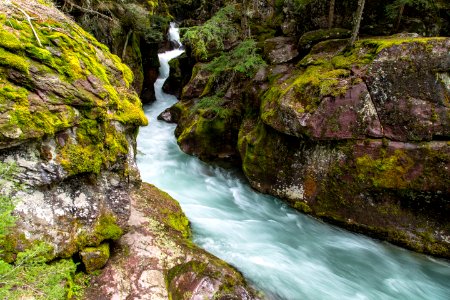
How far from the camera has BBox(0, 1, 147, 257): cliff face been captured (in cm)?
386

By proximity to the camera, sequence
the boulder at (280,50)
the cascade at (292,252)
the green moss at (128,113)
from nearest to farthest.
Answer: the green moss at (128,113), the cascade at (292,252), the boulder at (280,50)

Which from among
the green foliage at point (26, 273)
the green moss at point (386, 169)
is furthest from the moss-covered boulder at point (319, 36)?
the green foliage at point (26, 273)

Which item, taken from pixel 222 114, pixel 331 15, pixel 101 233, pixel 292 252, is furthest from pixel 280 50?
pixel 101 233

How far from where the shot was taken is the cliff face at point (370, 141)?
23.3 feet

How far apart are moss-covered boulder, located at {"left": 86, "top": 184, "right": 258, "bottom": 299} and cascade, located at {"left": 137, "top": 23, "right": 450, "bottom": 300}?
73 centimetres

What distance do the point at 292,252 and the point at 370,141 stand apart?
3.40m

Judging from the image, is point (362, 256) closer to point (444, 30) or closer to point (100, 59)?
point (100, 59)

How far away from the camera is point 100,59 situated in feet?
18.9

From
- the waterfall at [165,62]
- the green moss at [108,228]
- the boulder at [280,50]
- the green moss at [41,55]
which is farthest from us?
the waterfall at [165,62]

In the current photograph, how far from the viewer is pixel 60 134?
4.25 metres

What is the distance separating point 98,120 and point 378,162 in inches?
254

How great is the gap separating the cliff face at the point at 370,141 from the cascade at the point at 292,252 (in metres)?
0.42

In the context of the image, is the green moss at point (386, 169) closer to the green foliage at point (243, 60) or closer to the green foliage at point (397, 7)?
the green foliage at point (243, 60)

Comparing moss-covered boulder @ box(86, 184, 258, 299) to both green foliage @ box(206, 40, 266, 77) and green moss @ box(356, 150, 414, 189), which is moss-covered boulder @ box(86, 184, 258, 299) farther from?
green foliage @ box(206, 40, 266, 77)
